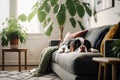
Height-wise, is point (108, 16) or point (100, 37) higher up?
point (108, 16)

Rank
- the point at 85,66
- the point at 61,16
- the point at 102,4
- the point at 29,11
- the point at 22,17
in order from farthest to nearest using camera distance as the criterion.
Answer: the point at 29,11 → the point at 22,17 → the point at 61,16 → the point at 102,4 → the point at 85,66

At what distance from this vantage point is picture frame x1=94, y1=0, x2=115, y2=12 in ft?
12.4

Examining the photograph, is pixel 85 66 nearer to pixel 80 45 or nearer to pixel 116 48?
pixel 116 48

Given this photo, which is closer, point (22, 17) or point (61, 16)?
point (61, 16)

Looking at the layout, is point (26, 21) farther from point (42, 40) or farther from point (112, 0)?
point (112, 0)

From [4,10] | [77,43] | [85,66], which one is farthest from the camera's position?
[4,10]

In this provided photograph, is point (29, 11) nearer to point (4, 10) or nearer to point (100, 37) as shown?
point (4, 10)

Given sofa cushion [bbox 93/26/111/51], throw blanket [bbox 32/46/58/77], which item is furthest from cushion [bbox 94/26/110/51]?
throw blanket [bbox 32/46/58/77]

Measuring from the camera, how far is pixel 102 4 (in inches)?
164

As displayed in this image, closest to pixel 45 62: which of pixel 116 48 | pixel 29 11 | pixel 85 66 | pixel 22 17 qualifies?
pixel 85 66

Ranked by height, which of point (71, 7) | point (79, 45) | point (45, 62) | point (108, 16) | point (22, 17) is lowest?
point (45, 62)

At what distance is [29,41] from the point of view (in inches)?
233

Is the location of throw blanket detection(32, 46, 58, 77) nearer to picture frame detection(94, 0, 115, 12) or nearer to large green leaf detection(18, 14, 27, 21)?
picture frame detection(94, 0, 115, 12)

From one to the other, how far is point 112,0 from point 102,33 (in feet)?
2.73
